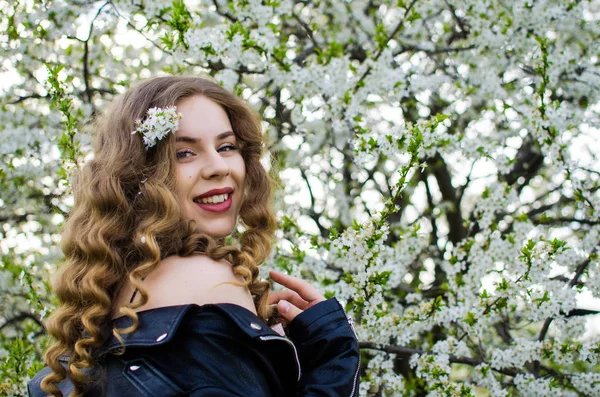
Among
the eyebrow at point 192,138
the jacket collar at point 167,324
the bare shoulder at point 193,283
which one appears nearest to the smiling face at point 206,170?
the eyebrow at point 192,138

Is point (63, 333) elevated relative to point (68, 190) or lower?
lower

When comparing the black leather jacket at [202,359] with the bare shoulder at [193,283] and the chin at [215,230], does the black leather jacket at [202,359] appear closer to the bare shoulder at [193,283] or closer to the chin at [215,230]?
the bare shoulder at [193,283]

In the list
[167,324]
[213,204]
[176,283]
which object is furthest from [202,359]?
A: [213,204]

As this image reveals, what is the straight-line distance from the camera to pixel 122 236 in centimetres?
175

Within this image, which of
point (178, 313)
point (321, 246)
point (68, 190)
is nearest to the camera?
point (178, 313)

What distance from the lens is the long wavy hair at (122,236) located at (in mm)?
1599

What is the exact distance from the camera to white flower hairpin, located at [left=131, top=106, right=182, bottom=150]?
176 cm

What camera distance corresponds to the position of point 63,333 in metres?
1.70

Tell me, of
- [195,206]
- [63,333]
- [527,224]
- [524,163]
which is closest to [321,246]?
[527,224]

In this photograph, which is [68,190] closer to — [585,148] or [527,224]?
[527,224]

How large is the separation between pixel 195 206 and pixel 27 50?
8.85 ft

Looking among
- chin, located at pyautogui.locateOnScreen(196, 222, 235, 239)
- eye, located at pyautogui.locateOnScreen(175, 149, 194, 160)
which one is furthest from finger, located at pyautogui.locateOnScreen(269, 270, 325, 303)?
eye, located at pyautogui.locateOnScreen(175, 149, 194, 160)

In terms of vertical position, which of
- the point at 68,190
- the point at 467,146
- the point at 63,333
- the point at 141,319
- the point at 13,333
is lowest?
the point at 13,333

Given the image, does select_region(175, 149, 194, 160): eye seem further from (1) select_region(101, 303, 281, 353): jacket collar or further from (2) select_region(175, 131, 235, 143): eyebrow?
(1) select_region(101, 303, 281, 353): jacket collar
